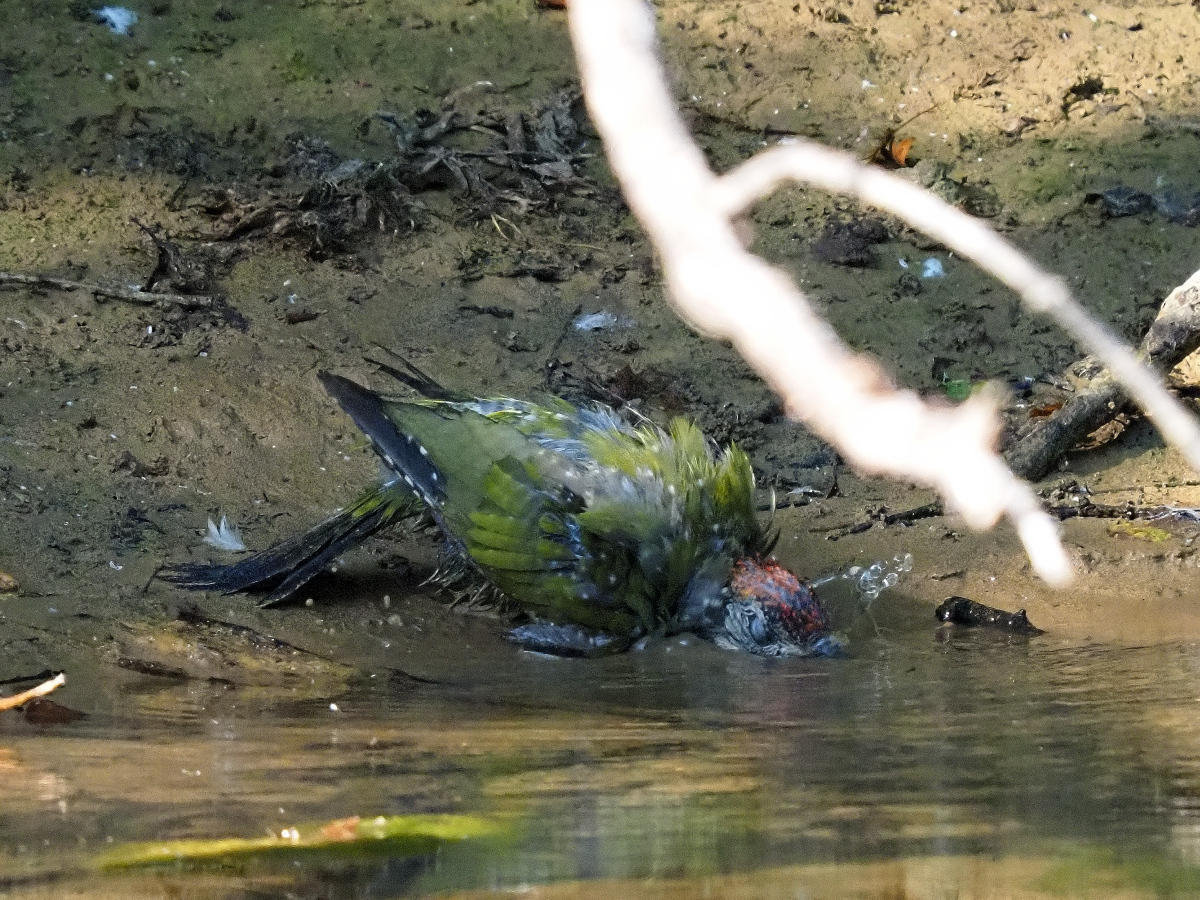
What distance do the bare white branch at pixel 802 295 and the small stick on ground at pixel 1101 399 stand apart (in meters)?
0.08

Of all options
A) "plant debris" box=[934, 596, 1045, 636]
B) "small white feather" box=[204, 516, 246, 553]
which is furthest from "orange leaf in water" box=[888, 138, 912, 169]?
"small white feather" box=[204, 516, 246, 553]

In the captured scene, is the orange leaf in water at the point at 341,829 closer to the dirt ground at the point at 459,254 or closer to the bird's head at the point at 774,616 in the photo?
the dirt ground at the point at 459,254

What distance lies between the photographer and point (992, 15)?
24.9 feet

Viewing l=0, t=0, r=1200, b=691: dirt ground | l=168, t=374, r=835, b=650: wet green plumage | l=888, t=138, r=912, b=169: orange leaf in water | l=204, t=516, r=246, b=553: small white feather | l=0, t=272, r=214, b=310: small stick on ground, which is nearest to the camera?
l=168, t=374, r=835, b=650: wet green plumage

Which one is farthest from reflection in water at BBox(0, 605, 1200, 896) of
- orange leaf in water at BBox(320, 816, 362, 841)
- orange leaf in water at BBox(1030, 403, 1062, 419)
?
orange leaf in water at BBox(1030, 403, 1062, 419)

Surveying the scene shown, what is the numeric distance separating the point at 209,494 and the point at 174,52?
121 inches

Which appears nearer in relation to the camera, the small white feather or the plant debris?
the plant debris

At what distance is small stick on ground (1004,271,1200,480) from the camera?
17.4 feet

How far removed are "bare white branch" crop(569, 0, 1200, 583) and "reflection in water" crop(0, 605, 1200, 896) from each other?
165 centimetres

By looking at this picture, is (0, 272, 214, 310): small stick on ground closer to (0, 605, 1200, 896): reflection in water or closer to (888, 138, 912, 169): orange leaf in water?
(0, 605, 1200, 896): reflection in water

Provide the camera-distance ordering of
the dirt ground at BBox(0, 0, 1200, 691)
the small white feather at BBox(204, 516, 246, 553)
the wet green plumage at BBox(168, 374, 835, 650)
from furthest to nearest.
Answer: the dirt ground at BBox(0, 0, 1200, 691) → the small white feather at BBox(204, 516, 246, 553) → the wet green plumage at BBox(168, 374, 835, 650)

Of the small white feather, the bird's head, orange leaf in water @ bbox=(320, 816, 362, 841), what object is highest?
the small white feather

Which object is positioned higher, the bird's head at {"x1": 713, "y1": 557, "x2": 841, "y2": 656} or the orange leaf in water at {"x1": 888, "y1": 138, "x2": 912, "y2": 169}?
the orange leaf in water at {"x1": 888, "y1": 138, "x2": 912, "y2": 169}

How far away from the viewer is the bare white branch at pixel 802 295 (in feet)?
17.7
